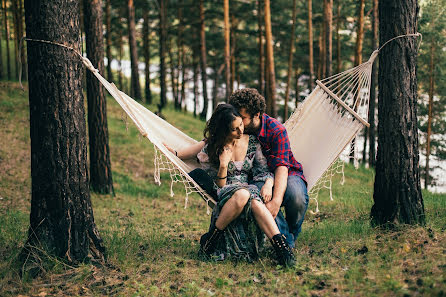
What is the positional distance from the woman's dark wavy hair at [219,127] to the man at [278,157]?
11 cm

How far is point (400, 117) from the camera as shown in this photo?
10.8 feet

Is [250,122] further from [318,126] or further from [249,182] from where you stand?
[318,126]

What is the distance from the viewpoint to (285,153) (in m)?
3.17

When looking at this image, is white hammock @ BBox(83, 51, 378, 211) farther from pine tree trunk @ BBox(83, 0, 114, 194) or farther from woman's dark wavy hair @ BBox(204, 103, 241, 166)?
pine tree trunk @ BBox(83, 0, 114, 194)

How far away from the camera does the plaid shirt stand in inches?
124

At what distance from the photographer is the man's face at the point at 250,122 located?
3.17 meters

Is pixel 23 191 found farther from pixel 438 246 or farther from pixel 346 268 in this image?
pixel 438 246

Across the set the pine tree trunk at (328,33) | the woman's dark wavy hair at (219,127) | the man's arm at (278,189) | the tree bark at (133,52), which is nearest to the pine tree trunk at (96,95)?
the woman's dark wavy hair at (219,127)

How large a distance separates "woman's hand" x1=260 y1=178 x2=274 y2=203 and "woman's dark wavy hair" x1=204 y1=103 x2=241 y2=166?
0.40m

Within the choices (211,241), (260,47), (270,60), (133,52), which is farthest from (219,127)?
(260,47)

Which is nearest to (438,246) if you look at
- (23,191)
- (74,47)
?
(74,47)

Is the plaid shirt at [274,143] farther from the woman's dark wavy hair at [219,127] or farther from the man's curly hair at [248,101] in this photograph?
the woman's dark wavy hair at [219,127]

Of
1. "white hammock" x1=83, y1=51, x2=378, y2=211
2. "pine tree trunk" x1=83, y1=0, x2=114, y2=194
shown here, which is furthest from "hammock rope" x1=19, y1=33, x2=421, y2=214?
"pine tree trunk" x1=83, y1=0, x2=114, y2=194

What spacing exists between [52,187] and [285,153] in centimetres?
160
